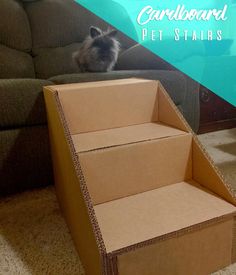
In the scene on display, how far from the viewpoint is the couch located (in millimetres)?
940

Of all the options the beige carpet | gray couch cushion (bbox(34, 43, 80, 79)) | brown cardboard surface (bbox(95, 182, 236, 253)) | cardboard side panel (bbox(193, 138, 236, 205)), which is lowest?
the beige carpet

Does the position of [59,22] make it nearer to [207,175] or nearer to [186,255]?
[207,175]

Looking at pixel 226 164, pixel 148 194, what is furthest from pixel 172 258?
pixel 226 164

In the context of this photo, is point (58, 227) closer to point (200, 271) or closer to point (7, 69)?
point (200, 271)

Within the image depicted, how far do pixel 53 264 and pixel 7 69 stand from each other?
1079mm

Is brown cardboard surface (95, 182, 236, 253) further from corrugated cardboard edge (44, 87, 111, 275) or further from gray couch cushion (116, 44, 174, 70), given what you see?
gray couch cushion (116, 44, 174, 70)

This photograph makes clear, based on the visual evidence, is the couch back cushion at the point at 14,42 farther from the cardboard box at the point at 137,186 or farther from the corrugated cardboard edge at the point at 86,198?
the corrugated cardboard edge at the point at 86,198

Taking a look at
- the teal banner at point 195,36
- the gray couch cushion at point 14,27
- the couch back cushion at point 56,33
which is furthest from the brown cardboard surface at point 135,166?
the gray couch cushion at point 14,27

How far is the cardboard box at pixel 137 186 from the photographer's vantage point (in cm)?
60

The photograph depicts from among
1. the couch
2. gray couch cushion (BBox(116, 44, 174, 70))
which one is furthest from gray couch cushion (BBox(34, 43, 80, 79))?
gray couch cushion (BBox(116, 44, 174, 70))

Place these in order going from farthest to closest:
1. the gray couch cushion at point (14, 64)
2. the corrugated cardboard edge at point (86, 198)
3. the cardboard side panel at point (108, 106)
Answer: the gray couch cushion at point (14, 64)
the cardboard side panel at point (108, 106)
the corrugated cardboard edge at point (86, 198)

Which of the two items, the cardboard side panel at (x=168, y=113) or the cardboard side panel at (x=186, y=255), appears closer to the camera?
the cardboard side panel at (x=186, y=255)

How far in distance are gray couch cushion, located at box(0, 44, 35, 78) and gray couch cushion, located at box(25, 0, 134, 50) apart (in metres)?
0.09

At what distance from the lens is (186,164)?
0.84m
